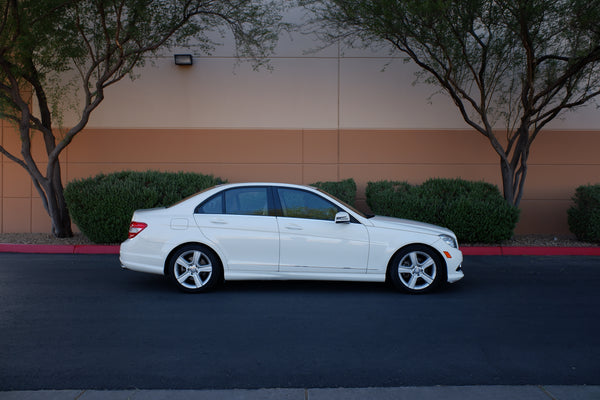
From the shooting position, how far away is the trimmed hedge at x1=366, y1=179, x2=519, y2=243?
11359mm

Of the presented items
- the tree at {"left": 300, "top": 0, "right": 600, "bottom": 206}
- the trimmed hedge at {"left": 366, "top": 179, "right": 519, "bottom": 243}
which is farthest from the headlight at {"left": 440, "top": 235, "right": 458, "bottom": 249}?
the tree at {"left": 300, "top": 0, "right": 600, "bottom": 206}

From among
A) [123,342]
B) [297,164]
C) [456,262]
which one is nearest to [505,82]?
[297,164]

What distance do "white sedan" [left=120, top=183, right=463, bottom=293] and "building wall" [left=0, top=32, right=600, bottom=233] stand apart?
638 centimetres

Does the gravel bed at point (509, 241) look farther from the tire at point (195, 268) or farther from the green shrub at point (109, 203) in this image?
the tire at point (195, 268)

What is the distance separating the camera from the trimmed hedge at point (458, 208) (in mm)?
11359

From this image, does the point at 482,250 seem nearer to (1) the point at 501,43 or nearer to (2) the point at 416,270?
(2) the point at 416,270

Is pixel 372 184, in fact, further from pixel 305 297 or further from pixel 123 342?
pixel 123 342

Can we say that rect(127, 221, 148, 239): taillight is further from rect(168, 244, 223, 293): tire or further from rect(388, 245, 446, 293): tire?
rect(388, 245, 446, 293): tire

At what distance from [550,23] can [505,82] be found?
2.41 meters

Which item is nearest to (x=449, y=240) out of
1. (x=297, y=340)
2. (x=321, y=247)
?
(x=321, y=247)

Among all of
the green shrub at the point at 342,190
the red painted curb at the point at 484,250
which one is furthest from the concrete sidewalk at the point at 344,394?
the green shrub at the point at 342,190

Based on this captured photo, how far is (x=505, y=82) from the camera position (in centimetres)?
1362

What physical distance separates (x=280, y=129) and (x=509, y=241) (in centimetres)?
600

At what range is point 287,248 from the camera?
7.37m
